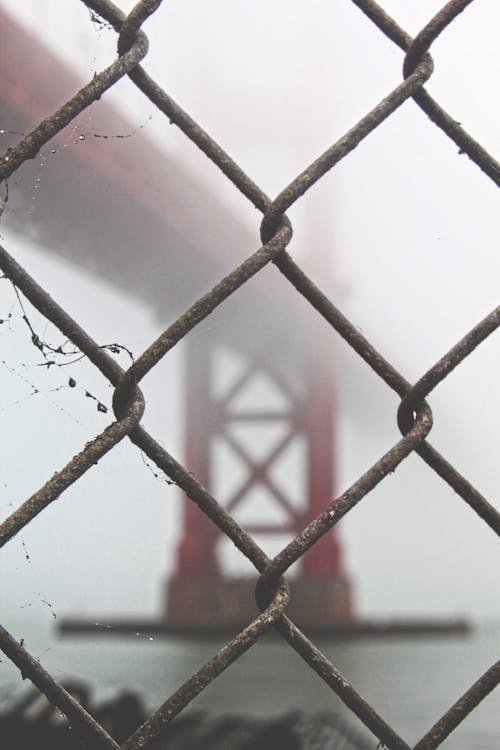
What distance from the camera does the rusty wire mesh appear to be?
1.09 ft

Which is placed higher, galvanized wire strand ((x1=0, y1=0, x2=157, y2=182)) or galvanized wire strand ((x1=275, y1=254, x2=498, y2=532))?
galvanized wire strand ((x1=0, y1=0, x2=157, y2=182))

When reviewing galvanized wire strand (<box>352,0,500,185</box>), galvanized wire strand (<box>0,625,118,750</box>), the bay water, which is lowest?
the bay water

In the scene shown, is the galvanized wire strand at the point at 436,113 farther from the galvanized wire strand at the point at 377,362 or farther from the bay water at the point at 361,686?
the bay water at the point at 361,686

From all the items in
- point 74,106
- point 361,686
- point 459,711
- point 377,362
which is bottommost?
point 361,686

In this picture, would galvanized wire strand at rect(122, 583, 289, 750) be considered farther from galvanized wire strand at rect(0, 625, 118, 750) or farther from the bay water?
the bay water

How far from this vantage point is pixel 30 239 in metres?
0.42

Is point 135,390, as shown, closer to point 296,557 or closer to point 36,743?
point 296,557

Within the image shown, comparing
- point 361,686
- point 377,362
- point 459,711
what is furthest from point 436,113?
point 361,686

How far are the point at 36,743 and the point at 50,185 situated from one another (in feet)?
15.3

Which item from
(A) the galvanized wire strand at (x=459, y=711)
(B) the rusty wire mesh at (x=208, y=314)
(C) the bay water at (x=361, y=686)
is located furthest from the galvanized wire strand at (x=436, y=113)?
(C) the bay water at (x=361, y=686)

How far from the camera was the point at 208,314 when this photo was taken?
352 mm

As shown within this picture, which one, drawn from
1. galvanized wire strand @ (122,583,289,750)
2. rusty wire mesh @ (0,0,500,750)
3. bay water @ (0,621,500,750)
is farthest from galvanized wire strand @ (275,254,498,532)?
bay water @ (0,621,500,750)

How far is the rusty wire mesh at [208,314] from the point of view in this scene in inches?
13.0

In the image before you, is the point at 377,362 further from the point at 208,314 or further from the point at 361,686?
the point at 361,686
